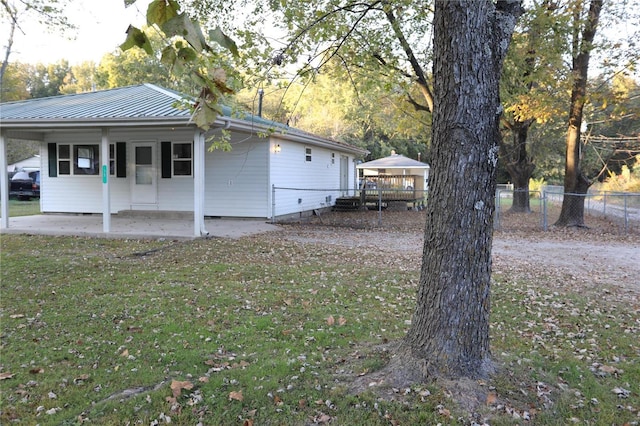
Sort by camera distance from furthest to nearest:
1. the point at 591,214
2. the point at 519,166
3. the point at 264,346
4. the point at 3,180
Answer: the point at 519,166 → the point at 591,214 → the point at 3,180 → the point at 264,346

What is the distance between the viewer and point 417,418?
292 centimetres

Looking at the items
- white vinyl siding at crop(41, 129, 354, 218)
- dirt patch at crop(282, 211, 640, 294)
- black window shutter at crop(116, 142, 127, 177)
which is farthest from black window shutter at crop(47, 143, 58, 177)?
dirt patch at crop(282, 211, 640, 294)

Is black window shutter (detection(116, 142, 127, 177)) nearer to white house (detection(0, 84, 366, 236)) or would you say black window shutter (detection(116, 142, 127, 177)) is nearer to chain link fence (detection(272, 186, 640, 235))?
white house (detection(0, 84, 366, 236))

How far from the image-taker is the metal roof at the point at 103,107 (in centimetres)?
1050

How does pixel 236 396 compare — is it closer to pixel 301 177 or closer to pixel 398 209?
pixel 301 177

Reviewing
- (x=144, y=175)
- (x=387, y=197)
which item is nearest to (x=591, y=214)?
(x=387, y=197)

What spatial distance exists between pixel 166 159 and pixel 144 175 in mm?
966

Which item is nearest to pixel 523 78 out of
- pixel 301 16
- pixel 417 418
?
pixel 301 16

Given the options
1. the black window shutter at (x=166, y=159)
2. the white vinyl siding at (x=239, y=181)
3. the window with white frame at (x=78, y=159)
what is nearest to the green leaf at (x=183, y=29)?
the white vinyl siding at (x=239, y=181)

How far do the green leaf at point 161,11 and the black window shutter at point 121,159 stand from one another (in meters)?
13.8

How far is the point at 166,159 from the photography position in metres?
14.2

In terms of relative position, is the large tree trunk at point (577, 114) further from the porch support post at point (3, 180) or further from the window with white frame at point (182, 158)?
the porch support post at point (3, 180)

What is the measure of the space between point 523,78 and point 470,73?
10.7m

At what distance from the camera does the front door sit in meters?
14.4
